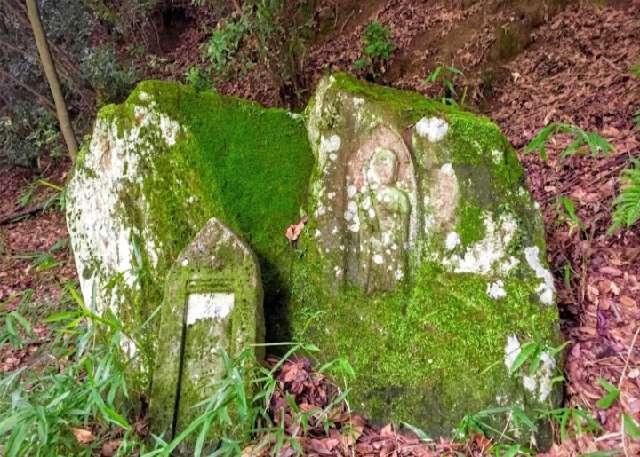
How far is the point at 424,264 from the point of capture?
9.20ft

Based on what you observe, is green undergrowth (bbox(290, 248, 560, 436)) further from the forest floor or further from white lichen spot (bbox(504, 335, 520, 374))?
the forest floor

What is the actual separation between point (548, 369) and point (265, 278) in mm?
1659

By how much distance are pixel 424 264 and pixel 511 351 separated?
625mm

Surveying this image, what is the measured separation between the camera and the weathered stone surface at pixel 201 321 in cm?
276

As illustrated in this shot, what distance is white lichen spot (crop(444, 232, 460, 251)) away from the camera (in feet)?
9.00

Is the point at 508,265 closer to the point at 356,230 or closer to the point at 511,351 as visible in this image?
the point at 511,351

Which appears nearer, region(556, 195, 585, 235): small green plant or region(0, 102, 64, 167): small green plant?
region(556, 195, 585, 235): small green plant

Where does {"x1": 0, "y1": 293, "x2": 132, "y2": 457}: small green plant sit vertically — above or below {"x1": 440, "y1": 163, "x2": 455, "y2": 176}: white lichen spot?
below

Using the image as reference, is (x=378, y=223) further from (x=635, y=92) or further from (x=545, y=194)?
(x=635, y=92)

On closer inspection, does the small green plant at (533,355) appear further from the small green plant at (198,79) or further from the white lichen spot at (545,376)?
the small green plant at (198,79)

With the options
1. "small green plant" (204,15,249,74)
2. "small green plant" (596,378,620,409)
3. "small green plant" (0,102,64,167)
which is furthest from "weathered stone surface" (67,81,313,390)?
"small green plant" (0,102,64,167)

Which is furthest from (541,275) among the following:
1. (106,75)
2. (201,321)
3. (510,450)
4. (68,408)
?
(106,75)

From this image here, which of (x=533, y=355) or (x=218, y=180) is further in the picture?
(x=218, y=180)

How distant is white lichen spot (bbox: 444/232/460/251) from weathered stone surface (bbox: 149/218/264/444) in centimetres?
107
